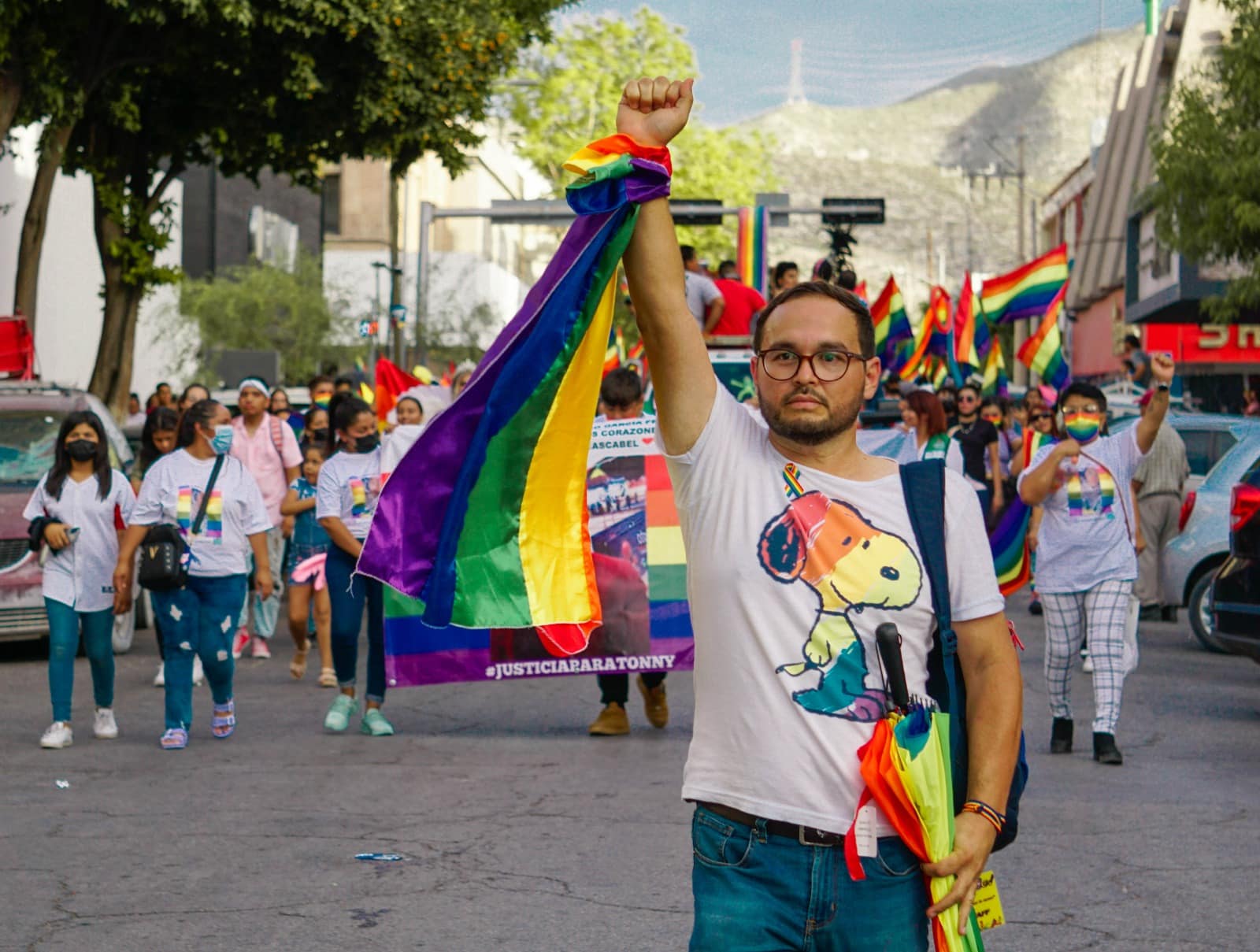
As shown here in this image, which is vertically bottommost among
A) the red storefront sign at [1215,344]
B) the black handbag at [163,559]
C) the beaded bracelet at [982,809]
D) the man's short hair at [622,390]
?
the black handbag at [163,559]

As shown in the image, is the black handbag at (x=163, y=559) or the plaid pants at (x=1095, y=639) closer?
the plaid pants at (x=1095, y=639)

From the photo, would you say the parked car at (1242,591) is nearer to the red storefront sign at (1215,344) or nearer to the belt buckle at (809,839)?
the belt buckle at (809,839)

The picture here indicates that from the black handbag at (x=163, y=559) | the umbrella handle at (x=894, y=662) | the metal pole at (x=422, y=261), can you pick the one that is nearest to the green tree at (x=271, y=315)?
the metal pole at (x=422, y=261)

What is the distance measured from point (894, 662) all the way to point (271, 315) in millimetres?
49948

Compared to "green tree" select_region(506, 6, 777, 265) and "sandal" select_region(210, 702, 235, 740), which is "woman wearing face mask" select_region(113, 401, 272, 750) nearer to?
"sandal" select_region(210, 702, 235, 740)

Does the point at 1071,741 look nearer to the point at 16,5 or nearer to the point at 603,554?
the point at 603,554

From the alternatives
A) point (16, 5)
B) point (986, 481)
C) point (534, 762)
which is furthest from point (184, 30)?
point (534, 762)

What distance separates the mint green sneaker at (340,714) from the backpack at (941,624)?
24.6 feet

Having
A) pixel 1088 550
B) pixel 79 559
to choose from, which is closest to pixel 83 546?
pixel 79 559

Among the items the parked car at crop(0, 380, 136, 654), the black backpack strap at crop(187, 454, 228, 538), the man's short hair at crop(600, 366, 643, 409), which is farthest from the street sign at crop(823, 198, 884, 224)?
the black backpack strap at crop(187, 454, 228, 538)

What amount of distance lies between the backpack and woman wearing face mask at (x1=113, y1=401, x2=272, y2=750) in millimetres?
7383

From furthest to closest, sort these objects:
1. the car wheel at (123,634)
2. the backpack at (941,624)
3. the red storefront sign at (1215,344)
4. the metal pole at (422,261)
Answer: the red storefront sign at (1215,344), the metal pole at (422,261), the car wheel at (123,634), the backpack at (941,624)

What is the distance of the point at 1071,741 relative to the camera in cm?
1030

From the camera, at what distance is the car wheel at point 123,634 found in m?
14.8
